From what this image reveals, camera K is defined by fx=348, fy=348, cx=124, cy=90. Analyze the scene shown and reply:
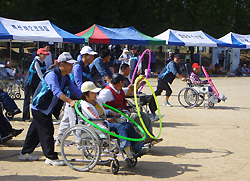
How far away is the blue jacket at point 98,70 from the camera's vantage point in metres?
7.81

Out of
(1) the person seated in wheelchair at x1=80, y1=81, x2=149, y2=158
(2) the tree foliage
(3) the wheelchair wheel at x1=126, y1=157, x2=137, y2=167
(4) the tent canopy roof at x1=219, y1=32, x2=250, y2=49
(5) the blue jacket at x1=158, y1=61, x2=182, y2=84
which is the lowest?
(3) the wheelchair wheel at x1=126, y1=157, x2=137, y2=167

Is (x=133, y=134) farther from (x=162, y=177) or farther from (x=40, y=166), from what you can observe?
(x=40, y=166)

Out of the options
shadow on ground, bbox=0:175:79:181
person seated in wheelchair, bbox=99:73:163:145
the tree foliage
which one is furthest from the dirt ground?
the tree foliage

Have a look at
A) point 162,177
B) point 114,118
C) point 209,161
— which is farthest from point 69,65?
point 209,161

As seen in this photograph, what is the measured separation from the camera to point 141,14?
33.2 m

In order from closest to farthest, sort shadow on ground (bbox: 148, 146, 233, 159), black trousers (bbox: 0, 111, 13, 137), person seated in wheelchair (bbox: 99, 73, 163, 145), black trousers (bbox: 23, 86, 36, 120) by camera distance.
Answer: person seated in wheelchair (bbox: 99, 73, 163, 145)
shadow on ground (bbox: 148, 146, 233, 159)
black trousers (bbox: 0, 111, 13, 137)
black trousers (bbox: 23, 86, 36, 120)

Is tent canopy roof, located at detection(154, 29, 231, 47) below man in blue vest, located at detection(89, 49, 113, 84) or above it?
above

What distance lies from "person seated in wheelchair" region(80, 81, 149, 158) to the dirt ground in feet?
1.11

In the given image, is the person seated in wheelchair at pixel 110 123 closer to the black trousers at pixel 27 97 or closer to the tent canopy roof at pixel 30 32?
the black trousers at pixel 27 97

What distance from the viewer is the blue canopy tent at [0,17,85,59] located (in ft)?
46.4

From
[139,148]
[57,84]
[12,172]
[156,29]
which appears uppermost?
[156,29]

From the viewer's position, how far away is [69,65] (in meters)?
5.15

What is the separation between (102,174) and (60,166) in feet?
2.40

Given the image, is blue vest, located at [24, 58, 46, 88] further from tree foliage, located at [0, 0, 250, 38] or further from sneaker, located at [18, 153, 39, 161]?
tree foliage, located at [0, 0, 250, 38]
